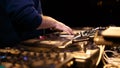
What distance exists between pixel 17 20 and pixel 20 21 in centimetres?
2

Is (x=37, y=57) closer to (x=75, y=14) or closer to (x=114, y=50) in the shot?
(x=114, y=50)

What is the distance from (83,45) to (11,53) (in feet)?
0.97

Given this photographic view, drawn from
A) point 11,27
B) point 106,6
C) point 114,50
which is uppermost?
point 106,6

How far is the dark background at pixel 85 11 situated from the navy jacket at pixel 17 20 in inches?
59.1

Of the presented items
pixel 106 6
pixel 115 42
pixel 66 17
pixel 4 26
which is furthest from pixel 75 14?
pixel 115 42

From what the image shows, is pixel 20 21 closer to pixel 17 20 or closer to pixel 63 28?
pixel 17 20

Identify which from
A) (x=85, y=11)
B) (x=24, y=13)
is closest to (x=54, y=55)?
(x=24, y=13)

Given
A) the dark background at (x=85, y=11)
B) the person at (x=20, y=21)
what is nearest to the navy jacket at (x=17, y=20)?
the person at (x=20, y=21)

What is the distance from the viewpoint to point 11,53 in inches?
33.6

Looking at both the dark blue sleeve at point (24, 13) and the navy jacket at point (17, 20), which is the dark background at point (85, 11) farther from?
the dark blue sleeve at point (24, 13)

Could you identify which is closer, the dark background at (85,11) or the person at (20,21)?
the person at (20,21)

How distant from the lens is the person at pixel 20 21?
3.86 feet

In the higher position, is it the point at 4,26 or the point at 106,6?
the point at 106,6

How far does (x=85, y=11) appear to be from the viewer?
2.83 meters
